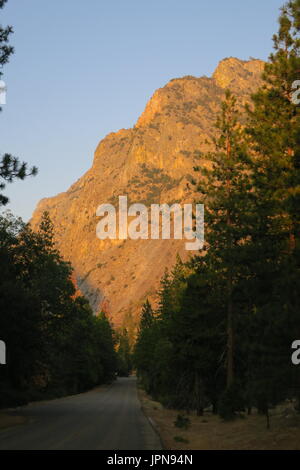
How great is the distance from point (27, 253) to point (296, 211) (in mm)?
21081

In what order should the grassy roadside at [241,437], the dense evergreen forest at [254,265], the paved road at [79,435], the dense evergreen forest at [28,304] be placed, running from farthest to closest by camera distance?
the dense evergreen forest at [28,304] → the dense evergreen forest at [254,265] → the grassy roadside at [241,437] → the paved road at [79,435]

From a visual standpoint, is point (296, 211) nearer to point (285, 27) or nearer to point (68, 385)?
point (285, 27)

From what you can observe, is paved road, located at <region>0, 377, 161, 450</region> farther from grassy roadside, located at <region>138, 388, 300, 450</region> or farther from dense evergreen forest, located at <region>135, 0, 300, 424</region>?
dense evergreen forest, located at <region>135, 0, 300, 424</region>

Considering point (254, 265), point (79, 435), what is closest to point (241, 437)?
point (79, 435)

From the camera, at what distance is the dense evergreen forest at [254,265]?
18.9 meters

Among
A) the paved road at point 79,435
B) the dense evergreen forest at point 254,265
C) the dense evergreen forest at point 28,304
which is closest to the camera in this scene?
the paved road at point 79,435

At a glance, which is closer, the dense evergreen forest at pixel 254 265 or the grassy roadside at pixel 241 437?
the grassy roadside at pixel 241 437

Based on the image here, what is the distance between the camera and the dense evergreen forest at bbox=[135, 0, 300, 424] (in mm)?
18891

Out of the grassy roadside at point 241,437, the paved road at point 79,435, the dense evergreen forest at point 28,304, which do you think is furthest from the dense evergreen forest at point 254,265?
the dense evergreen forest at point 28,304

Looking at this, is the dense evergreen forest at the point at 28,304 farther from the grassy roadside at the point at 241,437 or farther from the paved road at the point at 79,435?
the grassy roadside at the point at 241,437

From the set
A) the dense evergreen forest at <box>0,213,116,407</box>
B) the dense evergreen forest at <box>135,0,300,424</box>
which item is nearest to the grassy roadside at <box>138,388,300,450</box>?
the dense evergreen forest at <box>135,0,300,424</box>

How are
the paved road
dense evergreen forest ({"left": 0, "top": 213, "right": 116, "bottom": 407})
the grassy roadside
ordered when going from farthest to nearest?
dense evergreen forest ({"left": 0, "top": 213, "right": 116, "bottom": 407}) → the grassy roadside → the paved road

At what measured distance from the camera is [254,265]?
872 inches
